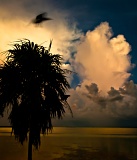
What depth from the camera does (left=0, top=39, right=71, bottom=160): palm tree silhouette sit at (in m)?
13.9

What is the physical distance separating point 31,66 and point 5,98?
2.02 metres

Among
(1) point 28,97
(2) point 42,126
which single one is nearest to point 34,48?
(1) point 28,97

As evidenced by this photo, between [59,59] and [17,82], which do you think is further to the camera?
[59,59]

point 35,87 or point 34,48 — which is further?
point 34,48

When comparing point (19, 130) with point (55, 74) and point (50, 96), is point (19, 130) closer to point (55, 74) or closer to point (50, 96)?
point (50, 96)

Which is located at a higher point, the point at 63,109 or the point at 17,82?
the point at 17,82

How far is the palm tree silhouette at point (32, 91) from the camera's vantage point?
45.5 ft

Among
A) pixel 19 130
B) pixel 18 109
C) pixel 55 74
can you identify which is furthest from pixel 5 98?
pixel 55 74

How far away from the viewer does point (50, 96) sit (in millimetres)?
14078

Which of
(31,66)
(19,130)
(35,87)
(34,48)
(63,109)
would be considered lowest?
(19,130)

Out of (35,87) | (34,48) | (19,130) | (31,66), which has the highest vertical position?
(34,48)

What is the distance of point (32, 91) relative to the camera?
13.7 m

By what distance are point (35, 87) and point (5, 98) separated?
1640 millimetres

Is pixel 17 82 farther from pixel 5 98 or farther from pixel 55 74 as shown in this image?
pixel 55 74
